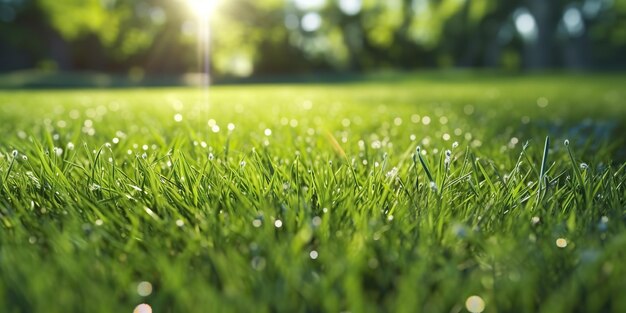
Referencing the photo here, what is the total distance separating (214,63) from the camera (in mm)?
54250

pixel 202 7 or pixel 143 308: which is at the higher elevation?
pixel 202 7

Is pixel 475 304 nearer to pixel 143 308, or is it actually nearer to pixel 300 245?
pixel 300 245

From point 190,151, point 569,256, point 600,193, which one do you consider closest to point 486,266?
point 569,256

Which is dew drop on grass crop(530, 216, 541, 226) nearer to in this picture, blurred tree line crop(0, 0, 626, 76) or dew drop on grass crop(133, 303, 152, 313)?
dew drop on grass crop(133, 303, 152, 313)

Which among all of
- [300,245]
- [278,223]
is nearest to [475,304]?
[300,245]

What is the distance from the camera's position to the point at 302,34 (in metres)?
54.6

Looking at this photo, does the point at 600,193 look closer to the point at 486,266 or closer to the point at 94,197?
the point at 486,266

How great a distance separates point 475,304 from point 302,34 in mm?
55248

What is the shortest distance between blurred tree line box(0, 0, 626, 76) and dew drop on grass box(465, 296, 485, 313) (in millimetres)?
32903

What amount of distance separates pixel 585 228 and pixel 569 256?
0.17 metres

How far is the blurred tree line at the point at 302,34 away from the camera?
34.7 metres

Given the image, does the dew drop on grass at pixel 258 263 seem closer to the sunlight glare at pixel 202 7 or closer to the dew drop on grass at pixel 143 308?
the dew drop on grass at pixel 143 308

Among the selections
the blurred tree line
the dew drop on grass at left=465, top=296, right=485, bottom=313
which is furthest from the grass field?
the blurred tree line

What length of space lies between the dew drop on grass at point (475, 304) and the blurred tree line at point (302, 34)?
32903 mm
